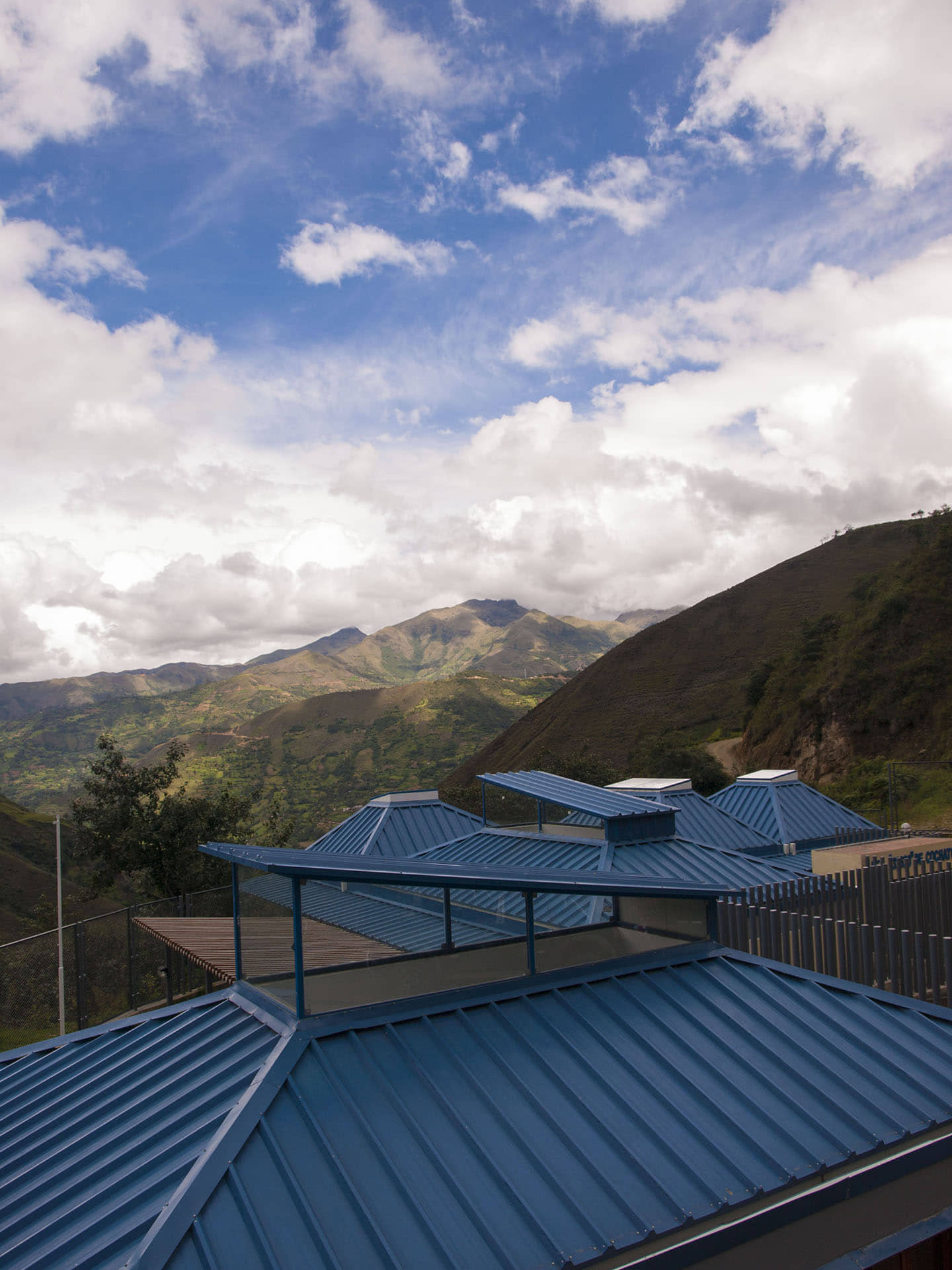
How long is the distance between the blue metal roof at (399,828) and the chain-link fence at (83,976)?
5.49 metres

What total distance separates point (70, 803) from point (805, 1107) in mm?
29052

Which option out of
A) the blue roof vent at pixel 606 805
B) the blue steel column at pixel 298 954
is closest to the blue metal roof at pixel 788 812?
the blue roof vent at pixel 606 805

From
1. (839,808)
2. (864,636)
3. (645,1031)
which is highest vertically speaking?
(864,636)

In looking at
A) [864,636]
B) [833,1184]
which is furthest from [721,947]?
[864,636]

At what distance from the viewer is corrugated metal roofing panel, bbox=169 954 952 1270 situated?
12.8 feet

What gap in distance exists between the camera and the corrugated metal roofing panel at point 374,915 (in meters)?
5.97

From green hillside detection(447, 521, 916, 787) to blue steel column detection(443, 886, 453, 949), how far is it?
65.2 metres

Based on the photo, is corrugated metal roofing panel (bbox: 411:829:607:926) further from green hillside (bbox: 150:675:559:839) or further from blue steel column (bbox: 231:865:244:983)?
green hillside (bbox: 150:675:559:839)

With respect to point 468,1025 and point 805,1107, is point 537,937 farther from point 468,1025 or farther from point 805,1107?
point 805,1107

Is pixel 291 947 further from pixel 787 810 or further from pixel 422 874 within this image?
pixel 787 810

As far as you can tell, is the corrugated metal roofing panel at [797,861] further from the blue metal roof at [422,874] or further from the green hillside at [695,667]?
the green hillside at [695,667]

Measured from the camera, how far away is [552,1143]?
15.0 feet

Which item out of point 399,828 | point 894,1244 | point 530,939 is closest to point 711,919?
point 530,939

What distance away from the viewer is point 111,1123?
498 cm
